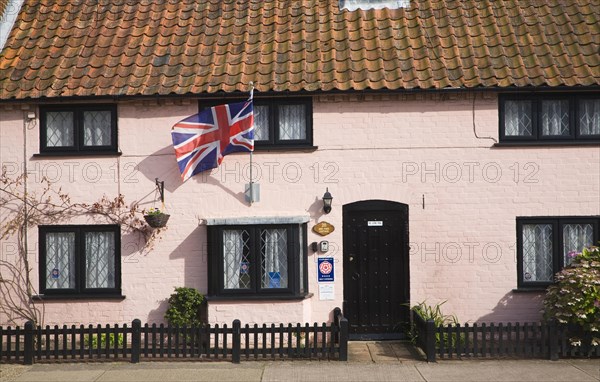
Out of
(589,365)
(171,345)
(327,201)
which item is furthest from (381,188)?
(171,345)

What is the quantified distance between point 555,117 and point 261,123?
208 inches

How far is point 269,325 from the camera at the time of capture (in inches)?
475

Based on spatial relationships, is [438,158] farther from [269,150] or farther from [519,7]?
[519,7]

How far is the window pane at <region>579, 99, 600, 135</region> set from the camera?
41.2ft

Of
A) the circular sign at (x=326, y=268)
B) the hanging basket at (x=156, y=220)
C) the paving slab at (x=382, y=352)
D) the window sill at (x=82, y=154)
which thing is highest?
the window sill at (x=82, y=154)

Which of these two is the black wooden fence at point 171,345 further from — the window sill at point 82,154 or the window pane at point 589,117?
the window pane at point 589,117

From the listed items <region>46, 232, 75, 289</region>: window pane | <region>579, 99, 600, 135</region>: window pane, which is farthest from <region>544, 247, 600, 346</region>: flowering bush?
<region>46, 232, 75, 289</region>: window pane

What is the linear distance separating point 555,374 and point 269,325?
4651 millimetres

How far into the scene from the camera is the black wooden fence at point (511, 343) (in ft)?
36.1

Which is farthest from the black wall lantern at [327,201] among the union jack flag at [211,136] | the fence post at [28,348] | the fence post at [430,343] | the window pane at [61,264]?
the fence post at [28,348]

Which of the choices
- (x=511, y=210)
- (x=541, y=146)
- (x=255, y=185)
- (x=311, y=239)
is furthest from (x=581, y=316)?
(x=255, y=185)

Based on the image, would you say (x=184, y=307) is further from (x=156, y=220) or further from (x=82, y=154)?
(x=82, y=154)

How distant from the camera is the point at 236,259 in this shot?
40.3ft

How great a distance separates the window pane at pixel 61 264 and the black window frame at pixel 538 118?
804cm
